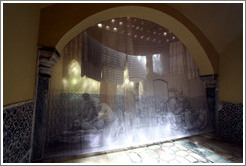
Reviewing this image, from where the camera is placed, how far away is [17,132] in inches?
46.4

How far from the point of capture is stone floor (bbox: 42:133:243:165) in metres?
1.76

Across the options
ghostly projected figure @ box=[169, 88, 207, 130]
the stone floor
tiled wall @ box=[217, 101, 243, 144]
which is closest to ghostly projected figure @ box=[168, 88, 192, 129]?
ghostly projected figure @ box=[169, 88, 207, 130]

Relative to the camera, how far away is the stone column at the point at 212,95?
281 cm

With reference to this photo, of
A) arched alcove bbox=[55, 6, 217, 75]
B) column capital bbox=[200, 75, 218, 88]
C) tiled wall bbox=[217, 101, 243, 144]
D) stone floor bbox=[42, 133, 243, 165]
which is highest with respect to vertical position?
arched alcove bbox=[55, 6, 217, 75]

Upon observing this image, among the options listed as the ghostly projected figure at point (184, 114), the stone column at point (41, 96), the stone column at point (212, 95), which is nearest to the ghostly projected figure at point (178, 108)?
the ghostly projected figure at point (184, 114)

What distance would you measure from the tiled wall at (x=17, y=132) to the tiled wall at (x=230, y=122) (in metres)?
3.82

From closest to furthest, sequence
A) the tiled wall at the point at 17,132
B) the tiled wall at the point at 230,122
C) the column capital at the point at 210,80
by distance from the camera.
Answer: the tiled wall at the point at 17,132 < the tiled wall at the point at 230,122 < the column capital at the point at 210,80

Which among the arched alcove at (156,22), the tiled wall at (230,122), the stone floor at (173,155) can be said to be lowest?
the stone floor at (173,155)

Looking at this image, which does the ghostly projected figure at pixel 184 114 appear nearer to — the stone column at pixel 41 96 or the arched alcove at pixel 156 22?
the arched alcove at pixel 156 22

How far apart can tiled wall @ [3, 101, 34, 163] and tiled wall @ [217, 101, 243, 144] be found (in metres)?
3.82

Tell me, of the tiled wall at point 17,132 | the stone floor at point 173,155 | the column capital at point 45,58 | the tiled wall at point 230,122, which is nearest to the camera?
the tiled wall at point 17,132

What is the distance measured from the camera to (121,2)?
72.7 inches

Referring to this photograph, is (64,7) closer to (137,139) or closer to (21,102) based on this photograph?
(21,102)

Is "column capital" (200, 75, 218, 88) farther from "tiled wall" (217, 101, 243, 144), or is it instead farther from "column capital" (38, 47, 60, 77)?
"column capital" (38, 47, 60, 77)
